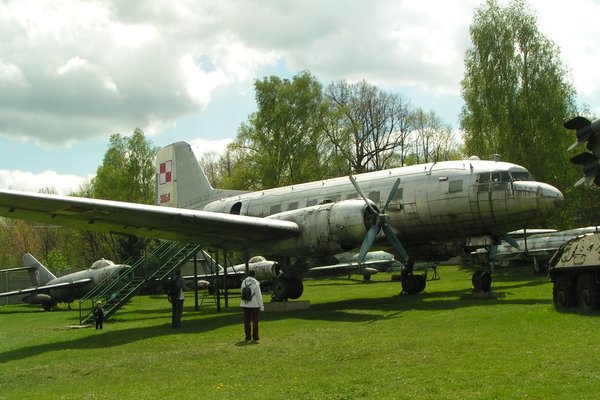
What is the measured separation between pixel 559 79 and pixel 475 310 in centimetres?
2641

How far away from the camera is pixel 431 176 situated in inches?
774

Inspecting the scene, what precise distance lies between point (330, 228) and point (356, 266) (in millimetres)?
17002

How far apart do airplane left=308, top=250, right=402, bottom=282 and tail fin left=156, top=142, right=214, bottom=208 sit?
25.5 ft

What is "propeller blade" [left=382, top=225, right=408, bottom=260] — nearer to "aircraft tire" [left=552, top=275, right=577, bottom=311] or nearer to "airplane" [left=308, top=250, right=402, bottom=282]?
"aircraft tire" [left=552, top=275, right=577, bottom=311]

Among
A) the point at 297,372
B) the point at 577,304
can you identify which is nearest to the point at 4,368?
the point at 297,372

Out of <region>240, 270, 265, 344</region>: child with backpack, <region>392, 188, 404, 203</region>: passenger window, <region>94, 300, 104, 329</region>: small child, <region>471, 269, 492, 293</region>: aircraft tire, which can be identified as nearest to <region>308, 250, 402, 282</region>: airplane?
<region>392, 188, 404, 203</region>: passenger window

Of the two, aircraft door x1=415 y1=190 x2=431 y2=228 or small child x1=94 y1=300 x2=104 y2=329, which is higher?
aircraft door x1=415 y1=190 x2=431 y2=228

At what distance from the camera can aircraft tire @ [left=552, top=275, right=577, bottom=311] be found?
14492mm

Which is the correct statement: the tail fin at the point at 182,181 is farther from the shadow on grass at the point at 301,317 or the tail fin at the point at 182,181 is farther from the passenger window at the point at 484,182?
the passenger window at the point at 484,182

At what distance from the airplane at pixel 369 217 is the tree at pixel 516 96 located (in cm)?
1740

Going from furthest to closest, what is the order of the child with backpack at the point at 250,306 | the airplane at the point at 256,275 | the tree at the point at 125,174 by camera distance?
the tree at the point at 125,174 → the airplane at the point at 256,275 → the child with backpack at the point at 250,306

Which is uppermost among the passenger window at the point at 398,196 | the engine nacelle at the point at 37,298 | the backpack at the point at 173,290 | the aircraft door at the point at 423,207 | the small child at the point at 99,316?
the passenger window at the point at 398,196

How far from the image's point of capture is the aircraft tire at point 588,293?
13.6 m

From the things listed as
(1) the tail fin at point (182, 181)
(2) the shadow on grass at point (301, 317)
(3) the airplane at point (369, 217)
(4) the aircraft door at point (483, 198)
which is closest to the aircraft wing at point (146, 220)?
(3) the airplane at point (369, 217)
